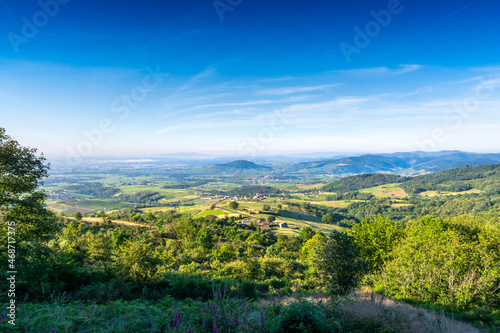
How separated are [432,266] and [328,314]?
1168cm

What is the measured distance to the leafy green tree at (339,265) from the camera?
1383 centimetres

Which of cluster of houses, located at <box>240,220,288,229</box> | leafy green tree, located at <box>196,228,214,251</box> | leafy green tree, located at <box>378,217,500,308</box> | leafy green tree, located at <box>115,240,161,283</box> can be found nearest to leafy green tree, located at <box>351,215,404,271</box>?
leafy green tree, located at <box>378,217,500,308</box>

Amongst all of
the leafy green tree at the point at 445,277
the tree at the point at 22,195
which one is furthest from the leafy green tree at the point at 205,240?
the leafy green tree at the point at 445,277

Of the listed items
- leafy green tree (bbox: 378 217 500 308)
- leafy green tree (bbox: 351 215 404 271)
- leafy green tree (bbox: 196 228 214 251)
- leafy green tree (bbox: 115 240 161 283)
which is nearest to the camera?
leafy green tree (bbox: 378 217 500 308)

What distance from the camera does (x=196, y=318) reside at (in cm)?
568

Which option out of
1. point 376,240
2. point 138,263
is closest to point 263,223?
point 376,240

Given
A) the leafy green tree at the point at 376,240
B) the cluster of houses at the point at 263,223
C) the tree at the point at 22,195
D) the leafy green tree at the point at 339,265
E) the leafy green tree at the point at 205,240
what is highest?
the tree at the point at 22,195

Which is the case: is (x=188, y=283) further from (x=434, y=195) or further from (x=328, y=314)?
(x=434, y=195)

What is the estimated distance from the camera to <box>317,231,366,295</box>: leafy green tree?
13828mm

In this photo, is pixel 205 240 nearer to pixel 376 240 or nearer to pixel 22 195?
pixel 376 240

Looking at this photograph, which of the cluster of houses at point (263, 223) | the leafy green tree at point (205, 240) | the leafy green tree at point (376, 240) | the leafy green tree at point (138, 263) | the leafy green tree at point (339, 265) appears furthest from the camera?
the cluster of houses at point (263, 223)

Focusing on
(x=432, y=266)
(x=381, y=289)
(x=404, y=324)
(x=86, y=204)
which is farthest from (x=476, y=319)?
(x=86, y=204)

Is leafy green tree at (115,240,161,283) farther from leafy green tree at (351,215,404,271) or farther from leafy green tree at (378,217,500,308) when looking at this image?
leafy green tree at (351,215,404,271)

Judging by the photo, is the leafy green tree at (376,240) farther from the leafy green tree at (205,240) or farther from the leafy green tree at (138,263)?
the leafy green tree at (205,240)
